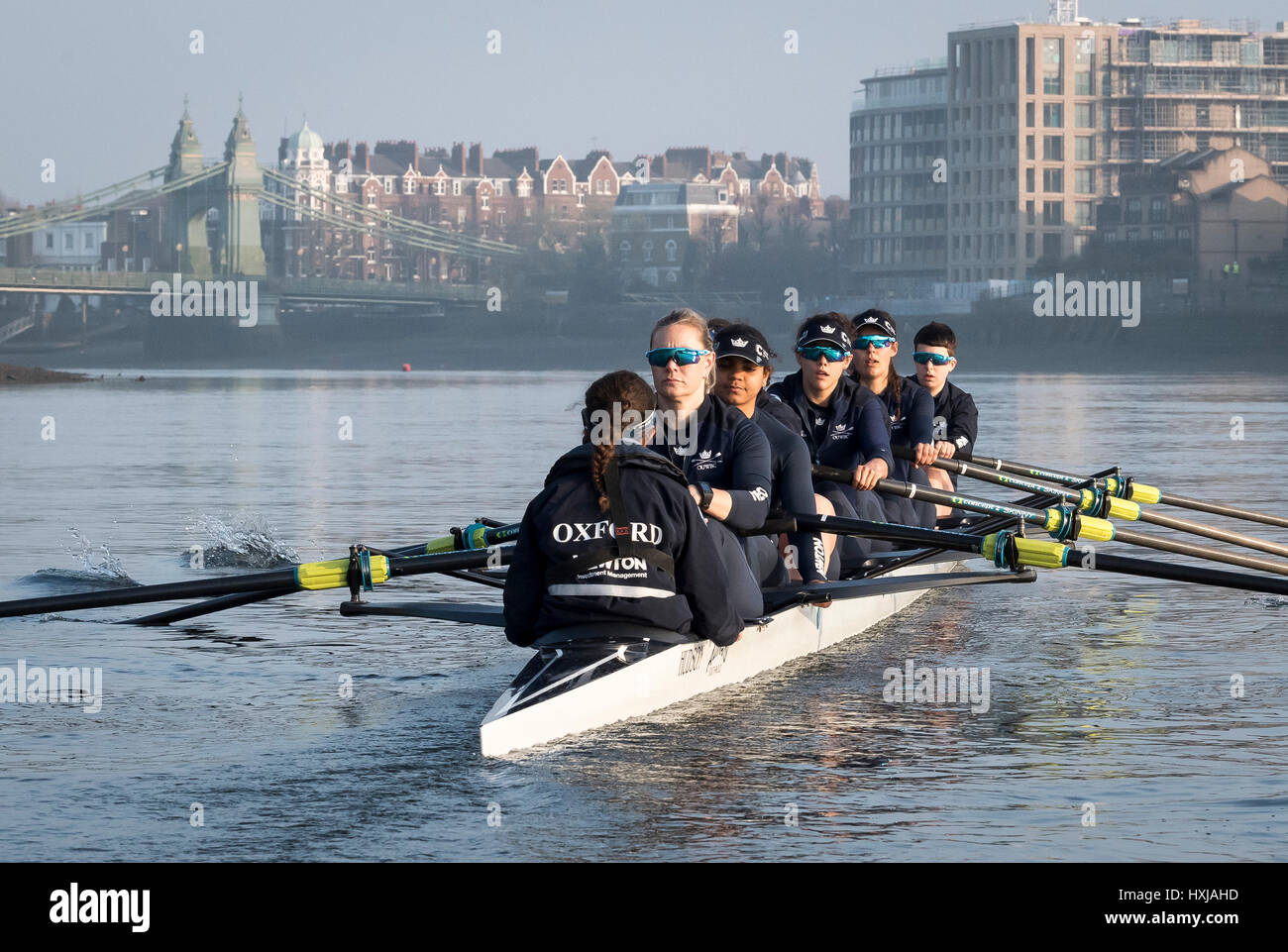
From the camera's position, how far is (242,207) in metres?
104

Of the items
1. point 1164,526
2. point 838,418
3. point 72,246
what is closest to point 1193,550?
point 838,418

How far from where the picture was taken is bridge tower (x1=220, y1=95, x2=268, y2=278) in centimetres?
10050

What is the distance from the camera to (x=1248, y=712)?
27.4ft

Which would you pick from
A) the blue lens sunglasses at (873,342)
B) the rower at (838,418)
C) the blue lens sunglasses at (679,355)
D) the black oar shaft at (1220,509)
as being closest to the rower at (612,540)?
the blue lens sunglasses at (679,355)

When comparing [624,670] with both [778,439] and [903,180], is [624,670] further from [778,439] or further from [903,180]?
[903,180]

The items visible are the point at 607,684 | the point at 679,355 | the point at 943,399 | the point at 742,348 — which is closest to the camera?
the point at 607,684

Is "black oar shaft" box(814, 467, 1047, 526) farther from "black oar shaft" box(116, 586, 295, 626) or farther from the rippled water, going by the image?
"black oar shaft" box(116, 586, 295, 626)

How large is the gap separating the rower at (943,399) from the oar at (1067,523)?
5.10 feet

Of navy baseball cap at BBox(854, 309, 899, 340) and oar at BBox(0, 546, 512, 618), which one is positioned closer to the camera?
oar at BBox(0, 546, 512, 618)

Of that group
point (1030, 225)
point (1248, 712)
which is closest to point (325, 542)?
point (1248, 712)

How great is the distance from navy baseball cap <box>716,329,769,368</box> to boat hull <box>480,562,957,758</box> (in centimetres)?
→ 121

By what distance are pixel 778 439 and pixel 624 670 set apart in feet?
6.16

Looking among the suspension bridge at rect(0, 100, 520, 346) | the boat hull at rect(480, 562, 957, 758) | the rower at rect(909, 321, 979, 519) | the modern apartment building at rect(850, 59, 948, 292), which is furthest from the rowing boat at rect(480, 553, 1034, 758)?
the modern apartment building at rect(850, 59, 948, 292)
